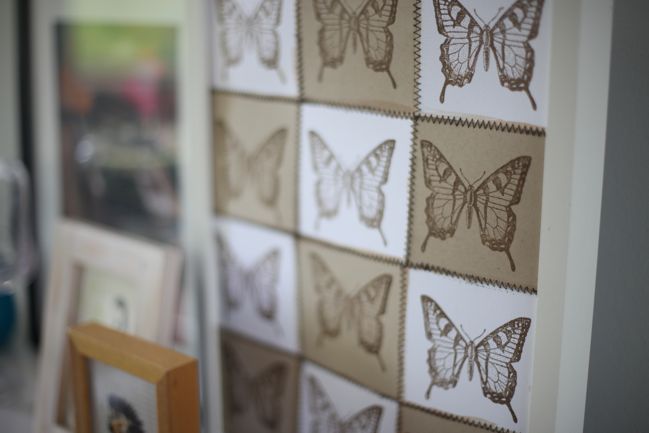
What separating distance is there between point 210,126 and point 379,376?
39cm

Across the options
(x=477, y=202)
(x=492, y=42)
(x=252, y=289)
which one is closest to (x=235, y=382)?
(x=252, y=289)

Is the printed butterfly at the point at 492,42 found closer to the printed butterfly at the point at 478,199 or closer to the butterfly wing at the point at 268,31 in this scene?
the printed butterfly at the point at 478,199

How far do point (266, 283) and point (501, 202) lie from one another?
1.18 ft

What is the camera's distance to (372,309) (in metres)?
0.81

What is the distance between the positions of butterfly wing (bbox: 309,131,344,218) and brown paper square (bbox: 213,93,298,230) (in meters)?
0.03

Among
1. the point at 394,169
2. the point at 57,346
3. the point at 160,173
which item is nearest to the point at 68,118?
the point at 160,173

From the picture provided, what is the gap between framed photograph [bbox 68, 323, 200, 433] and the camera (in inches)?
30.7

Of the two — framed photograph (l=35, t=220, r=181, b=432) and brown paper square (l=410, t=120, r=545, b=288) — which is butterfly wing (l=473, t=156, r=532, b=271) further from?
framed photograph (l=35, t=220, r=181, b=432)

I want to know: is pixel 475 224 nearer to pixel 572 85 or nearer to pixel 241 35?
pixel 572 85

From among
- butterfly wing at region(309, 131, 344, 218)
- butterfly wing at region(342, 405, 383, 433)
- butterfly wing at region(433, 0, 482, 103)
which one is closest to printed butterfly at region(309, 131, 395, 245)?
butterfly wing at region(309, 131, 344, 218)

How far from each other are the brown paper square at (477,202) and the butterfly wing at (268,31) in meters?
0.22

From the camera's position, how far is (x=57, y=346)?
42.5 inches

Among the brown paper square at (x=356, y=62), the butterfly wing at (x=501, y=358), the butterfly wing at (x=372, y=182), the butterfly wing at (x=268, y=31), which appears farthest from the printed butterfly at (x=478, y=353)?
the butterfly wing at (x=268, y=31)

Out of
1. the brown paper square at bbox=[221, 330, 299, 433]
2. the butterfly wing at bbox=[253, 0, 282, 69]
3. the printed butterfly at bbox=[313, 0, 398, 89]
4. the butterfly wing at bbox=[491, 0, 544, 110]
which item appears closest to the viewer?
the butterfly wing at bbox=[491, 0, 544, 110]
